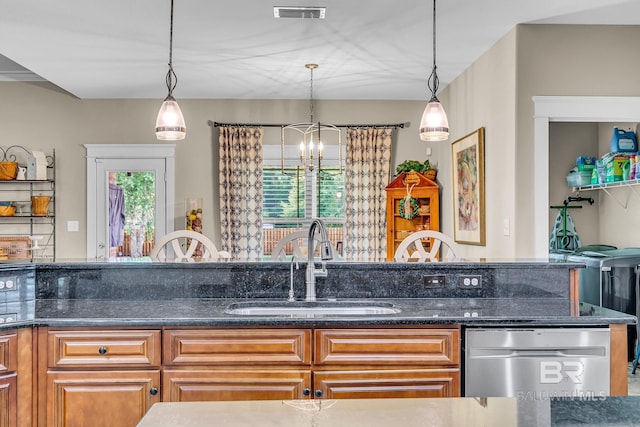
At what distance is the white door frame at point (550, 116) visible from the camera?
3844 millimetres

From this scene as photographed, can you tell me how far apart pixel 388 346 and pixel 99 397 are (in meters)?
1.12

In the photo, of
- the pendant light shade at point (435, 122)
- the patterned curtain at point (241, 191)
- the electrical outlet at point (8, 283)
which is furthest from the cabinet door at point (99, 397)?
the patterned curtain at point (241, 191)

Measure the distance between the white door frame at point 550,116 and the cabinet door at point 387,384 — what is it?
209 centimetres

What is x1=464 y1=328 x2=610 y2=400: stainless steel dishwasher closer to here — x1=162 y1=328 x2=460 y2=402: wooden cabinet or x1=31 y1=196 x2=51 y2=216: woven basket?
x1=162 y1=328 x2=460 y2=402: wooden cabinet

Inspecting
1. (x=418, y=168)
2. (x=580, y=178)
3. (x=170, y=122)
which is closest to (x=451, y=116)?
(x=418, y=168)

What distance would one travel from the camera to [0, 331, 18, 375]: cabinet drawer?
2.01 meters

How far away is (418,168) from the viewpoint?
5.91 meters

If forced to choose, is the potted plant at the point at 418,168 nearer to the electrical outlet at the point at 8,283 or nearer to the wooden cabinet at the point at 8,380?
the electrical outlet at the point at 8,283

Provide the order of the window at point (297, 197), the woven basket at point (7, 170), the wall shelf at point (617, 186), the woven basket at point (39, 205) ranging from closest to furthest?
the wall shelf at point (617, 186) < the woven basket at point (7, 170) < the woven basket at point (39, 205) < the window at point (297, 197)

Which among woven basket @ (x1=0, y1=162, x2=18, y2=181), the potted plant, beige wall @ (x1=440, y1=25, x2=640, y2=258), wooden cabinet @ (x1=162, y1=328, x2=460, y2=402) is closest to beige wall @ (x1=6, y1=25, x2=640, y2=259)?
beige wall @ (x1=440, y1=25, x2=640, y2=258)

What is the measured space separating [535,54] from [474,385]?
2721mm

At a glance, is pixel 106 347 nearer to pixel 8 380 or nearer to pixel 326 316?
pixel 8 380

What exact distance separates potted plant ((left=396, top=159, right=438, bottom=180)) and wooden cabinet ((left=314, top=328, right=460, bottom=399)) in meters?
3.95

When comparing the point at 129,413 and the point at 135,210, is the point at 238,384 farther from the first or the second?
the point at 135,210
